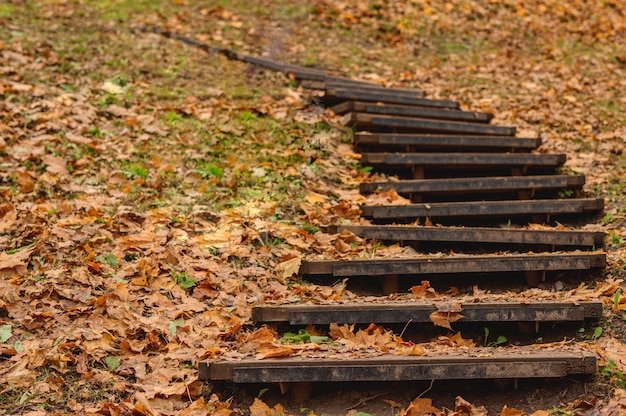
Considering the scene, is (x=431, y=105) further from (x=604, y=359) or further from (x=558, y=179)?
(x=604, y=359)

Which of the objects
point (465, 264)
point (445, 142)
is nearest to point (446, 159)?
point (445, 142)

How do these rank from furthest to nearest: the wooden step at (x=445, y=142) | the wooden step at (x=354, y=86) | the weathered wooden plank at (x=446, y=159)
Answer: the wooden step at (x=354, y=86), the wooden step at (x=445, y=142), the weathered wooden plank at (x=446, y=159)

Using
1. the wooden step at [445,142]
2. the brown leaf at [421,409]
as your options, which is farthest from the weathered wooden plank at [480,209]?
the brown leaf at [421,409]

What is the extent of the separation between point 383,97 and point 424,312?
4.20 m

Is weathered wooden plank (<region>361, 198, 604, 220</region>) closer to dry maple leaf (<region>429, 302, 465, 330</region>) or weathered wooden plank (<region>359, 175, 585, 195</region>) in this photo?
weathered wooden plank (<region>359, 175, 585, 195</region>)

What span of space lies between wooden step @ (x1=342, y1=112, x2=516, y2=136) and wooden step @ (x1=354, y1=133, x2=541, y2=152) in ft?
0.80

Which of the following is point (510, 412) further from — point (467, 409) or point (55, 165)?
point (55, 165)

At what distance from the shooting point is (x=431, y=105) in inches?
303

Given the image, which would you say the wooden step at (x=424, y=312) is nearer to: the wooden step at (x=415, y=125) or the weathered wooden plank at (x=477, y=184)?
the weathered wooden plank at (x=477, y=184)

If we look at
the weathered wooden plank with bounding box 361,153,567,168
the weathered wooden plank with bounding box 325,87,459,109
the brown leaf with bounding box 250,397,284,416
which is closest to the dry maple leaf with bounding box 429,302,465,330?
the brown leaf with bounding box 250,397,284,416

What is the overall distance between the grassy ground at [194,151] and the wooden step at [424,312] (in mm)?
289

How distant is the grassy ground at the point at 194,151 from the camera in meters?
3.80

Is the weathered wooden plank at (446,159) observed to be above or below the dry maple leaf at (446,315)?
above

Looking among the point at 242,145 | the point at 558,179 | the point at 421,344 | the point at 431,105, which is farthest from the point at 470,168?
the point at 421,344
